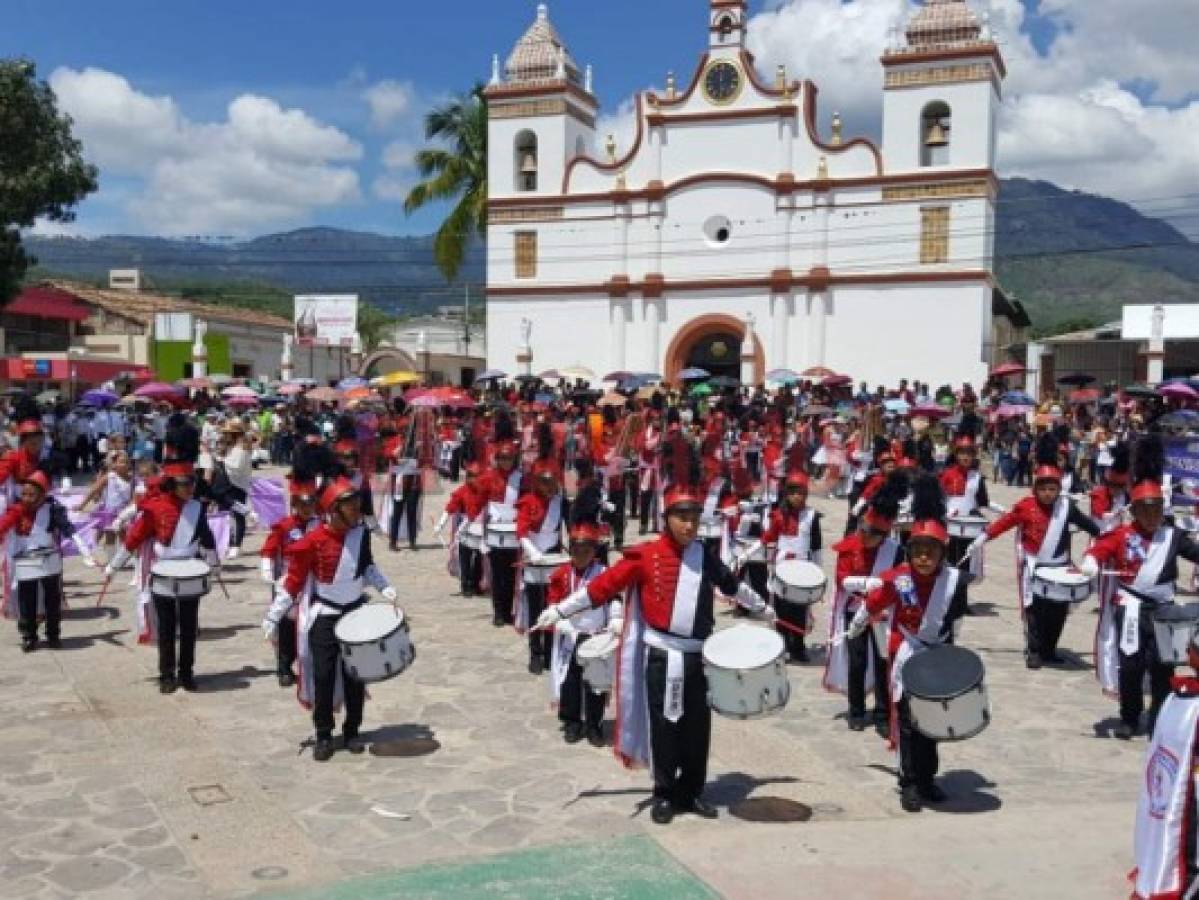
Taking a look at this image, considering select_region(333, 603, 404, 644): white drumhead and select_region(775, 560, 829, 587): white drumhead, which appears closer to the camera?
select_region(333, 603, 404, 644): white drumhead

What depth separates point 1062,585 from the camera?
10.1 metres

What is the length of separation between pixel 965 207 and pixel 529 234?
45.9 ft

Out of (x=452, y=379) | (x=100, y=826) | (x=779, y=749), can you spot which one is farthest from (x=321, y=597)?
(x=452, y=379)

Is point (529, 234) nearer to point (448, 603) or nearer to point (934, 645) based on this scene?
point (448, 603)

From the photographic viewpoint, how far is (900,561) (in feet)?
29.9

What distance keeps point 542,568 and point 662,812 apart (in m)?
3.71

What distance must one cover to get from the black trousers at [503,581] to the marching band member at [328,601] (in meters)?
3.81

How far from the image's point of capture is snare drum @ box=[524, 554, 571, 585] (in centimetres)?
1015

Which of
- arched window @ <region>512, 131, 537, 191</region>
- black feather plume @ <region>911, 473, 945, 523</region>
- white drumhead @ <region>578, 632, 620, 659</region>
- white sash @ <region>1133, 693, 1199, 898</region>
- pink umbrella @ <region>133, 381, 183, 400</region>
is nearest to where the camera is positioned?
white sash @ <region>1133, 693, 1199, 898</region>

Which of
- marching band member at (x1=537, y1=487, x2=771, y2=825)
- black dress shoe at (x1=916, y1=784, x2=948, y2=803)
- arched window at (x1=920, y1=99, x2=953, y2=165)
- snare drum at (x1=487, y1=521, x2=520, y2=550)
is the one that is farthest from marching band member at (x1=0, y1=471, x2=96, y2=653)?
arched window at (x1=920, y1=99, x2=953, y2=165)

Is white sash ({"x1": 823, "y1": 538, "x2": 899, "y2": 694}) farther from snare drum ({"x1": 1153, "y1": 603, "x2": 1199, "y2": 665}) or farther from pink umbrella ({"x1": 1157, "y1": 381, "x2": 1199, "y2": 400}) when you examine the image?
pink umbrella ({"x1": 1157, "y1": 381, "x2": 1199, "y2": 400})

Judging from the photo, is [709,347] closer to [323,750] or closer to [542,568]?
[542,568]

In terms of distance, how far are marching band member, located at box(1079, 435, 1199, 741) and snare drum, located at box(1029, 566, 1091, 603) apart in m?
1.22

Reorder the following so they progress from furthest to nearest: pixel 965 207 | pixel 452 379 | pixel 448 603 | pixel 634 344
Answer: pixel 452 379, pixel 634 344, pixel 965 207, pixel 448 603
